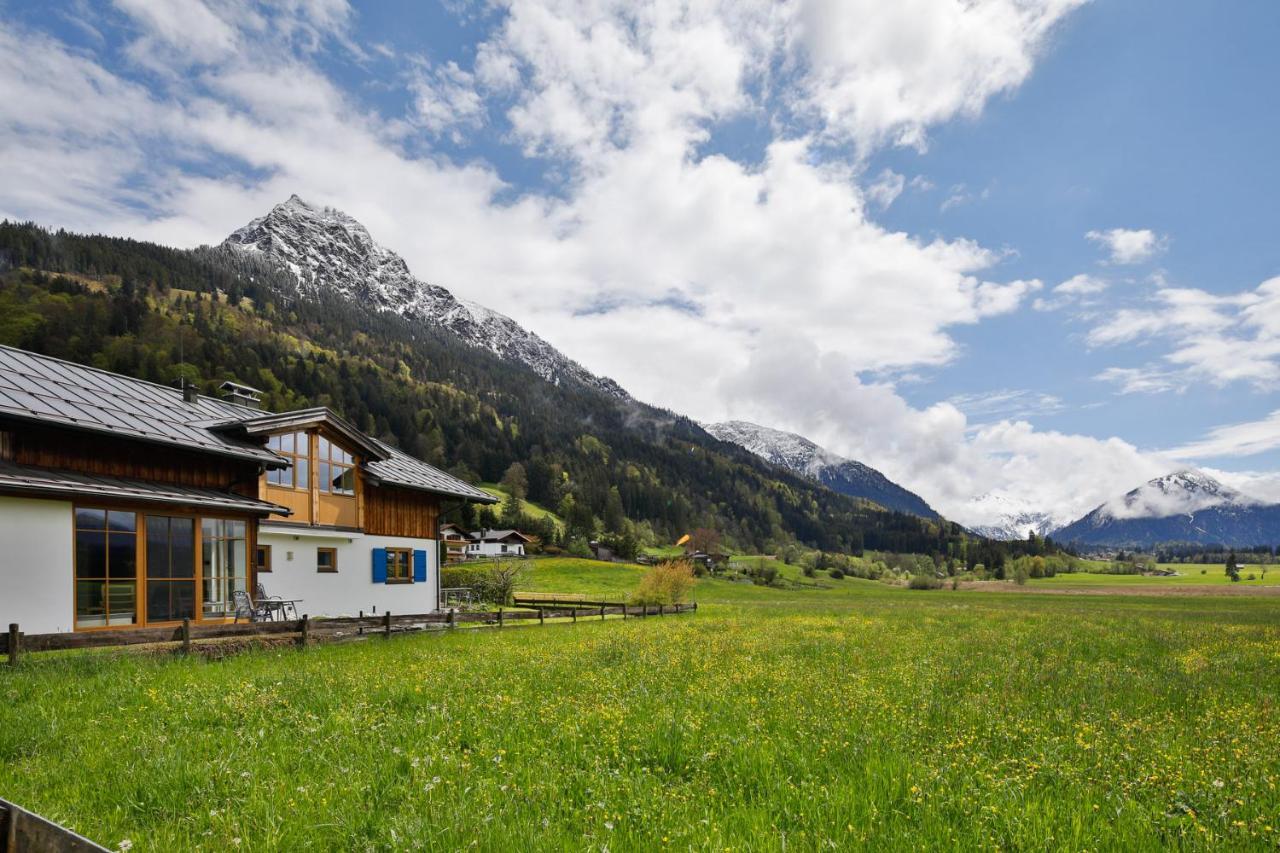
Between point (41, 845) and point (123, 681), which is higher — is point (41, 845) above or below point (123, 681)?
above

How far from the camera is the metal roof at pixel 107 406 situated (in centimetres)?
1847

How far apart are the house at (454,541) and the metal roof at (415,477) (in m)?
57.9

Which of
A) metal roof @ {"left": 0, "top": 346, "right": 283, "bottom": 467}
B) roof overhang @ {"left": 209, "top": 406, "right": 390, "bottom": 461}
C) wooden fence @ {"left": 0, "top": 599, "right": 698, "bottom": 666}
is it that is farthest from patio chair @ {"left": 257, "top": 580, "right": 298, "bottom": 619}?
roof overhang @ {"left": 209, "top": 406, "right": 390, "bottom": 461}

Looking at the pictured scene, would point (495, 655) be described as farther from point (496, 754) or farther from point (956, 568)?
point (956, 568)

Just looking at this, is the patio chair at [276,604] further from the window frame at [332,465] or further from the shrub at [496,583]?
the shrub at [496,583]

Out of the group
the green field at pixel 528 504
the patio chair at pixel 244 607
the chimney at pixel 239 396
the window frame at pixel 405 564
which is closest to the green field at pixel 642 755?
the patio chair at pixel 244 607

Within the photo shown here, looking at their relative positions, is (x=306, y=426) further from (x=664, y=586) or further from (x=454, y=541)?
(x=454, y=541)

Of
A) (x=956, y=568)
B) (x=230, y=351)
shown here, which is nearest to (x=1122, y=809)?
(x=230, y=351)

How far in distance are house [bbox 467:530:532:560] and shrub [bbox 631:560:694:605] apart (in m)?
55.9

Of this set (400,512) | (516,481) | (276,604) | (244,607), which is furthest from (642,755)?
(516,481)

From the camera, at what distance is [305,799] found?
6750 millimetres

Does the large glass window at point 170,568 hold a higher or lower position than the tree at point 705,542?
higher

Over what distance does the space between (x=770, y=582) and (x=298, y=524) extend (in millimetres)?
90564

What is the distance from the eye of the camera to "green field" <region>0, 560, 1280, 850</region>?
5.98m
